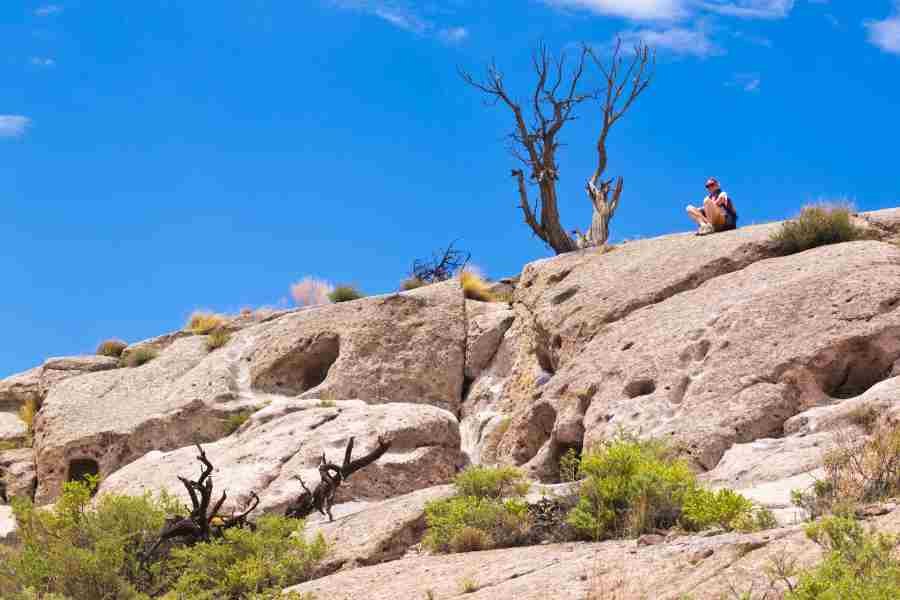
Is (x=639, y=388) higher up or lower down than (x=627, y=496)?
higher up

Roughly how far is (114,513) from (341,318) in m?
9.48

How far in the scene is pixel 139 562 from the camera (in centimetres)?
1073

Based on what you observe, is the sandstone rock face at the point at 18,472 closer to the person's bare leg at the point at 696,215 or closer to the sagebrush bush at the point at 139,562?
the sagebrush bush at the point at 139,562

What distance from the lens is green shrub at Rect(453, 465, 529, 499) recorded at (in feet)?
35.2

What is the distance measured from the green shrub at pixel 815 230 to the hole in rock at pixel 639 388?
12.7ft

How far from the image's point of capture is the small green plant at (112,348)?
2509 centimetres

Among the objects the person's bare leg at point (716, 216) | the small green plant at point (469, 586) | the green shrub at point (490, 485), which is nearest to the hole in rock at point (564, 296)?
the person's bare leg at point (716, 216)

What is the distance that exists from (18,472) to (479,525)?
12855 millimetres

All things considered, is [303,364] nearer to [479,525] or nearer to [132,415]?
[132,415]

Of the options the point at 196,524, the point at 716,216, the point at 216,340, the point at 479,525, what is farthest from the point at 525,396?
the point at 479,525

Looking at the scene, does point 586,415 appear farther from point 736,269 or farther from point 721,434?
point 736,269

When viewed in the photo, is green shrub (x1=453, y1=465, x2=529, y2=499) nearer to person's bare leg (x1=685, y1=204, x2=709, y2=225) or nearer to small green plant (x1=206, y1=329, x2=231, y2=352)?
person's bare leg (x1=685, y1=204, x2=709, y2=225)

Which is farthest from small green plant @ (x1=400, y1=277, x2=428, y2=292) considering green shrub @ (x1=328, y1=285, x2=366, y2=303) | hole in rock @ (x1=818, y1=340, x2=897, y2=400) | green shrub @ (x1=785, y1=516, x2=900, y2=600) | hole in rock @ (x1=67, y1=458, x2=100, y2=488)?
green shrub @ (x1=785, y1=516, x2=900, y2=600)

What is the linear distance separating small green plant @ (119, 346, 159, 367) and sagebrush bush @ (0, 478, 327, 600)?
11990 mm
